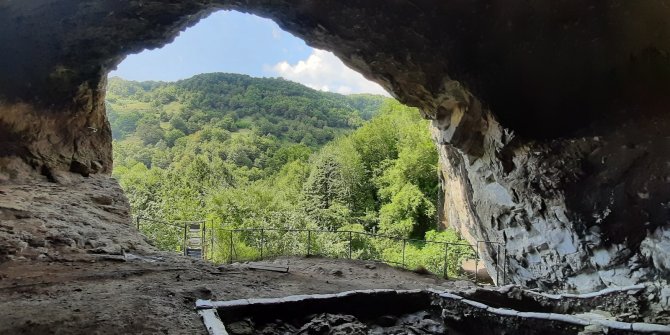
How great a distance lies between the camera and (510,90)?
9266 millimetres

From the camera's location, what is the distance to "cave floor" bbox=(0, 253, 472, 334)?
547 cm

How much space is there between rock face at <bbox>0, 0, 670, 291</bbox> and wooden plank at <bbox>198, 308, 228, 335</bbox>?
6.00 meters

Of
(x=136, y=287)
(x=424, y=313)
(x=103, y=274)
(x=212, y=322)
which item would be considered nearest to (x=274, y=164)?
(x=103, y=274)

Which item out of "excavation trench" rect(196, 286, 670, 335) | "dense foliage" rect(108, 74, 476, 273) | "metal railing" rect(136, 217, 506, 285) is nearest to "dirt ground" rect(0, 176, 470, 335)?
"excavation trench" rect(196, 286, 670, 335)

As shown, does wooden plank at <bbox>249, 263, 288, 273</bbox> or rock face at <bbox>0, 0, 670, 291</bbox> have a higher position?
rock face at <bbox>0, 0, 670, 291</bbox>

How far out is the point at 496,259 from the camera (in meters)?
12.5

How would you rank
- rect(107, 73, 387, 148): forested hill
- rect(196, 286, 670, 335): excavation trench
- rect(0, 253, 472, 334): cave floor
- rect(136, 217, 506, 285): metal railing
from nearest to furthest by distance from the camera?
1. rect(0, 253, 472, 334): cave floor
2. rect(196, 286, 670, 335): excavation trench
3. rect(136, 217, 506, 285): metal railing
4. rect(107, 73, 387, 148): forested hill

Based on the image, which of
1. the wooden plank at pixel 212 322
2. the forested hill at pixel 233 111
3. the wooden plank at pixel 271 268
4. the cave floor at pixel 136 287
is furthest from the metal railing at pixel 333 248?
the forested hill at pixel 233 111

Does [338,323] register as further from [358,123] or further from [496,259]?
[358,123]

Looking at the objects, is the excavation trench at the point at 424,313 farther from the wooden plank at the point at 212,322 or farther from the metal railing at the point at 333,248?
the metal railing at the point at 333,248

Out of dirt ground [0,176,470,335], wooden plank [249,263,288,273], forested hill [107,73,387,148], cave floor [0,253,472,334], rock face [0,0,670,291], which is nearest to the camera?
cave floor [0,253,472,334]

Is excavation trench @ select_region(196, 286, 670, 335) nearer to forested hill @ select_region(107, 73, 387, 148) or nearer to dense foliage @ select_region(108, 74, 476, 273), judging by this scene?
dense foliage @ select_region(108, 74, 476, 273)

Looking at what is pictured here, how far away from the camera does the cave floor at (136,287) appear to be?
18.0 ft

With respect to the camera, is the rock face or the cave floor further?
the rock face
